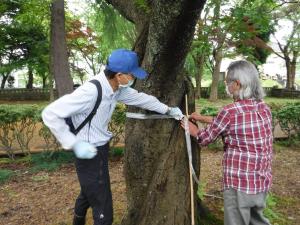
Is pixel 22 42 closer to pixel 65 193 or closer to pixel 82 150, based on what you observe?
pixel 65 193

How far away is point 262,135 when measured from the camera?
9.93 feet

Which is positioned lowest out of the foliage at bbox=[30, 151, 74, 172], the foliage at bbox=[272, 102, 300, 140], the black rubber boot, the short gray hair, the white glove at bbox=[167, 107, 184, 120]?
the foliage at bbox=[30, 151, 74, 172]

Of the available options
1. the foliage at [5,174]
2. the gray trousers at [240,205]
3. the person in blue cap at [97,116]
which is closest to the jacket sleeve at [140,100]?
the person in blue cap at [97,116]

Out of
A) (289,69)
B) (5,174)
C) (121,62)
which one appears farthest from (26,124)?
(289,69)

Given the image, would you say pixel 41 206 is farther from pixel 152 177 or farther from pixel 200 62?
pixel 200 62

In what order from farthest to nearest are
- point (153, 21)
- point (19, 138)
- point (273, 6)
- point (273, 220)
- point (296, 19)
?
point (296, 19) < point (19, 138) < point (273, 6) < point (273, 220) < point (153, 21)

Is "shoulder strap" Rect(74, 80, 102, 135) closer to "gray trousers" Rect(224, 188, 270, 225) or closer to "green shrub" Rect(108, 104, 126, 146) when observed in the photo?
"gray trousers" Rect(224, 188, 270, 225)

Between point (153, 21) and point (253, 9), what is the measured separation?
253 centimetres

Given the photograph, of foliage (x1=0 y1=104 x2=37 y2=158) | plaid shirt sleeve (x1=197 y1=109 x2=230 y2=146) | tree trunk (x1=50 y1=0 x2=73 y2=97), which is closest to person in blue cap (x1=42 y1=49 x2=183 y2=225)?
plaid shirt sleeve (x1=197 y1=109 x2=230 y2=146)

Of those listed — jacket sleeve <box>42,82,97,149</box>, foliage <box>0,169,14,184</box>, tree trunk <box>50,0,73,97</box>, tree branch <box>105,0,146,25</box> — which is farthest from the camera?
tree trunk <box>50,0,73,97</box>

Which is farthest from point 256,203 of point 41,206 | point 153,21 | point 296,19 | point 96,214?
point 296,19

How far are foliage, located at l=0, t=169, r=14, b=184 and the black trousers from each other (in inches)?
155

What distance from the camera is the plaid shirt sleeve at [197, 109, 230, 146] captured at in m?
3.01

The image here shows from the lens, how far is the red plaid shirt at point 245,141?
2980mm
